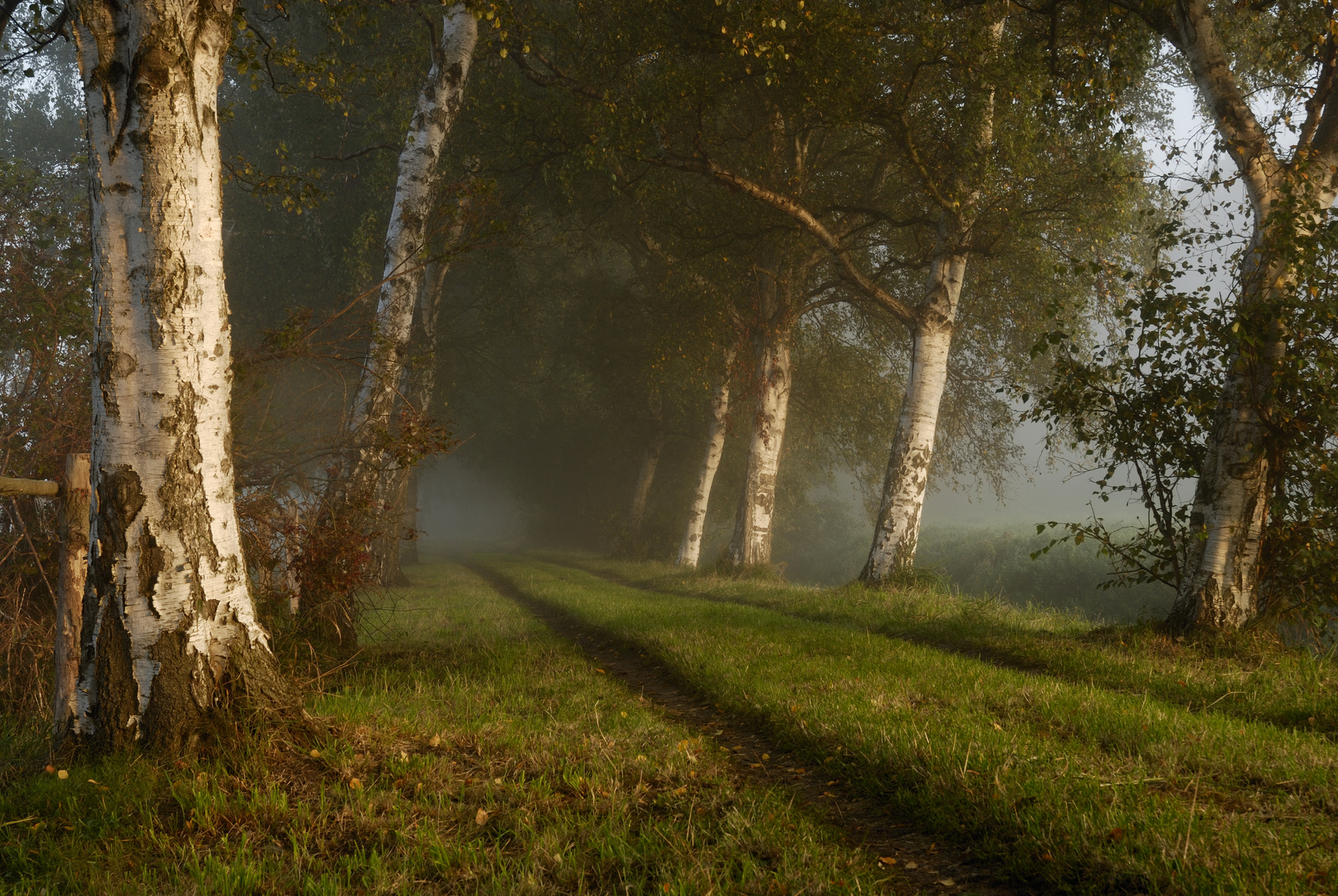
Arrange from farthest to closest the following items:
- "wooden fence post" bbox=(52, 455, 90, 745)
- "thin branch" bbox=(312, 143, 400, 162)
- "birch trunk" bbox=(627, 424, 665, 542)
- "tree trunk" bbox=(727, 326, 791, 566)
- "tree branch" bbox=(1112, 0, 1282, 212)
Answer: "birch trunk" bbox=(627, 424, 665, 542) < "tree trunk" bbox=(727, 326, 791, 566) < "thin branch" bbox=(312, 143, 400, 162) < "tree branch" bbox=(1112, 0, 1282, 212) < "wooden fence post" bbox=(52, 455, 90, 745)

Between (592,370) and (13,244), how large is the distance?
1997 cm

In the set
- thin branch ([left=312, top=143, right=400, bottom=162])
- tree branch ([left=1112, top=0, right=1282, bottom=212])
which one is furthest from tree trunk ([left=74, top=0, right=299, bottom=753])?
tree branch ([left=1112, top=0, right=1282, bottom=212])

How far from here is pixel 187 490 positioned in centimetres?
443

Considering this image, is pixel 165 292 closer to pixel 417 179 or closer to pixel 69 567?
pixel 69 567

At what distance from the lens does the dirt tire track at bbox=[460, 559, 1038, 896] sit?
3564 mm

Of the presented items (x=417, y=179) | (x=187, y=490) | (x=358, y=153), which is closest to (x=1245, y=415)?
(x=187, y=490)

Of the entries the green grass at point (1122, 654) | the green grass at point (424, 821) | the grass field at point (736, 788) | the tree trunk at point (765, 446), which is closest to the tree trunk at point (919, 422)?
the green grass at point (1122, 654)

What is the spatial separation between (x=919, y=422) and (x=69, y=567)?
40.0 feet

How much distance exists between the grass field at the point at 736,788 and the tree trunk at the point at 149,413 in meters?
0.39

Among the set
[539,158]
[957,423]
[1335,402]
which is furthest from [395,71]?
[957,423]

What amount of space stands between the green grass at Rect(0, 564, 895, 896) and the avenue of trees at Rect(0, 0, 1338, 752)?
0.48 m

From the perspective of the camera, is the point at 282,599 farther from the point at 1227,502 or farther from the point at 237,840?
the point at 1227,502

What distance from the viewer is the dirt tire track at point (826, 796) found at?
3564 millimetres

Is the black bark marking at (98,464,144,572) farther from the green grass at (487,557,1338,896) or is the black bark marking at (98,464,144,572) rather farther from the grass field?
the green grass at (487,557,1338,896)
